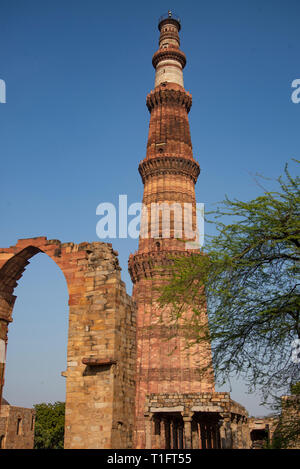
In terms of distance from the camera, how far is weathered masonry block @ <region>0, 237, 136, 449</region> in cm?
1034

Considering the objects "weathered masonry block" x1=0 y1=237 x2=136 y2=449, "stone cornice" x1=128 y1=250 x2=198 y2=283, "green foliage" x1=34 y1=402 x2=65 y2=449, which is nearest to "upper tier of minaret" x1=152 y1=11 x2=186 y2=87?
"stone cornice" x1=128 y1=250 x2=198 y2=283

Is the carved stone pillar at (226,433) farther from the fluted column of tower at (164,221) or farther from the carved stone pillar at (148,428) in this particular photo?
the fluted column of tower at (164,221)

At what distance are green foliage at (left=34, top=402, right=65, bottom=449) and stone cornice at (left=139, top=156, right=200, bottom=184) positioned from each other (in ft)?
67.7

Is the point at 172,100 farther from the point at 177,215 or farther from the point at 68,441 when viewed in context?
the point at 68,441

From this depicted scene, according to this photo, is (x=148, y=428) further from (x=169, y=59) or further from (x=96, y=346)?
(x=169, y=59)

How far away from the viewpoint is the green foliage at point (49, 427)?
3431cm

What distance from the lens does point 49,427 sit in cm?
3550

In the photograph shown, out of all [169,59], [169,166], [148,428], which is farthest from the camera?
[169,59]

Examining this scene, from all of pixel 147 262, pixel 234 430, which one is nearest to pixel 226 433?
pixel 234 430

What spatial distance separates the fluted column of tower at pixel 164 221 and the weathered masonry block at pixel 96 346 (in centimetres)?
1097

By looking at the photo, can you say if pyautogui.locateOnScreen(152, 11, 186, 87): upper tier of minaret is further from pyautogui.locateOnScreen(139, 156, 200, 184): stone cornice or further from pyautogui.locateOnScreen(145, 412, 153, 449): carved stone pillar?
pyautogui.locateOnScreen(145, 412, 153, 449): carved stone pillar

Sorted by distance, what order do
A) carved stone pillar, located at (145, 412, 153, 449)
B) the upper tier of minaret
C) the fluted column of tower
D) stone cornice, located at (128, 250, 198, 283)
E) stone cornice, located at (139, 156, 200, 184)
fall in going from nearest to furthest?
carved stone pillar, located at (145, 412, 153, 449), the fluted column of tower, stone cornice, located at (128, 250, 198, 283), stone cornice, located at (139, 156, 200, 184), the upper tier of minaret

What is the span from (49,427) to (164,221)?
20.1 meters
